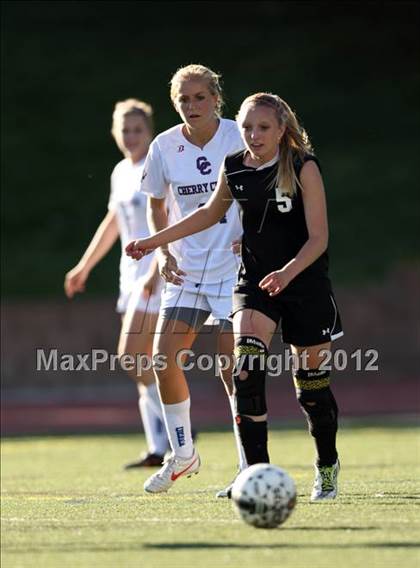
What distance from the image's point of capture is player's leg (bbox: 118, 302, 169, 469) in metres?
9.92

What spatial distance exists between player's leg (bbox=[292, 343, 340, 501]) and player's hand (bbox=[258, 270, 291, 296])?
0.62 metres

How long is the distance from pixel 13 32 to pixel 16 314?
14021 mm

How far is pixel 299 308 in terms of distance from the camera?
672 cm

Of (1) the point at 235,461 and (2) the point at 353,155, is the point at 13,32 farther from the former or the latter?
(1) the point at 235,461

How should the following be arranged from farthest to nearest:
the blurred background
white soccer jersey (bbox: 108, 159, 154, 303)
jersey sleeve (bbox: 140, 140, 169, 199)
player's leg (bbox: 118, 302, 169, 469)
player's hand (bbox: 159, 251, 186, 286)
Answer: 1. the blurred background
2. white soccer jersey (bbox: 108, 159, 154, 303)
3. player's leg (bbox: 118, 302, 169, 469)
4. jersey sleeve (bbox: 140, 140, 169, 199)
5. player's hand (bbox: 159, 251, 186, 286)

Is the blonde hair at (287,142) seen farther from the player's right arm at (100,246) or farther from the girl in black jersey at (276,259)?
the player's right arm at (100,246)

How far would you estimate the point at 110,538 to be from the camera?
555cm

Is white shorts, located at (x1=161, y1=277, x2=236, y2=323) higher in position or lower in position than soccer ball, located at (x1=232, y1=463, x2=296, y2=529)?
higher

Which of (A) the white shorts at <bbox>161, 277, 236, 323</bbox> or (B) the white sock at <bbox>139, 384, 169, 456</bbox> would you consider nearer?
(A) the white shorts at <bbox>161, 277, 236, 323</bbox>

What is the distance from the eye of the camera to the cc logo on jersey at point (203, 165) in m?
7.68

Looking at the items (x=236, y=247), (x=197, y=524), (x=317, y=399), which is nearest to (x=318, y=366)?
(x=317, y=399)

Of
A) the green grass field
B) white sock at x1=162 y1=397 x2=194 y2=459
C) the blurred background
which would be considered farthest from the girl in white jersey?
the blurred background

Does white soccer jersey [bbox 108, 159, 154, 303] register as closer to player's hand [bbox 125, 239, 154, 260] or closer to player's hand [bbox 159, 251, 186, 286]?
player's hand [bbox 159, 251, 186, 286]
